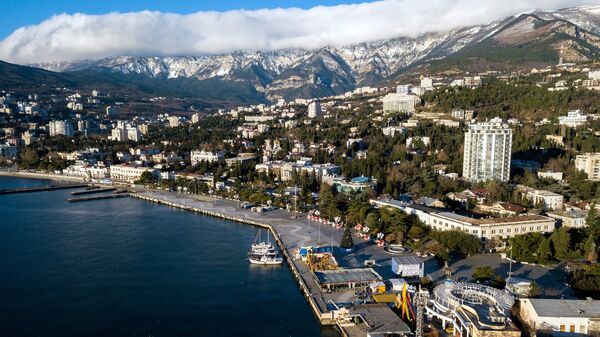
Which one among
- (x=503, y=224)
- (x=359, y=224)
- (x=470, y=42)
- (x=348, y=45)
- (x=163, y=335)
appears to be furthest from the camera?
(x=348, y=45)

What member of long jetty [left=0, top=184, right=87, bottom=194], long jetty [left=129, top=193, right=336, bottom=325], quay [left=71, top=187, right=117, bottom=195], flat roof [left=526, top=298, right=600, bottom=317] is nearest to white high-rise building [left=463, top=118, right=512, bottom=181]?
long jetty [left=129, top=193, right=336, bottom=325]

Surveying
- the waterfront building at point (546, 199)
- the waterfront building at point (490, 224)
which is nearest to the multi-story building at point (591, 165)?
the waterfront building at point (546, 199)

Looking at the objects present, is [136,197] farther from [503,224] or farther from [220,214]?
[503,224]

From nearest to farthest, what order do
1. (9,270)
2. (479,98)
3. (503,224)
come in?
(9,270) < (503,224) < (479,98)

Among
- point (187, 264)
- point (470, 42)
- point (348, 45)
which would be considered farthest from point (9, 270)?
point (348, 45)

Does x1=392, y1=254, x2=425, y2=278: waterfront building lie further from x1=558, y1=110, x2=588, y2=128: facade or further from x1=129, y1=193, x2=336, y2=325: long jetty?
x1=558, y1=110, x2=588, y2=128: facade

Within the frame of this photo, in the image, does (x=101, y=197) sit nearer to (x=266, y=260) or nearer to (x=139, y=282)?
(x=139, y=282)
